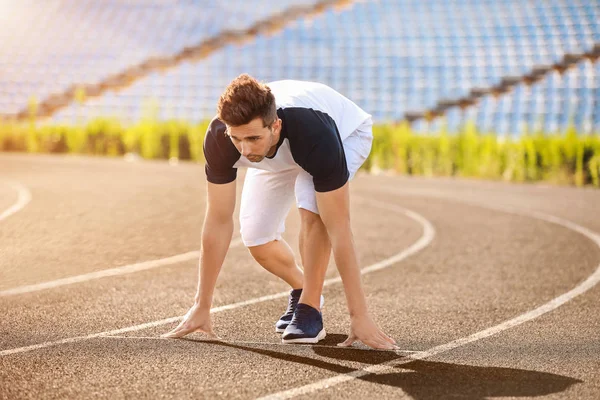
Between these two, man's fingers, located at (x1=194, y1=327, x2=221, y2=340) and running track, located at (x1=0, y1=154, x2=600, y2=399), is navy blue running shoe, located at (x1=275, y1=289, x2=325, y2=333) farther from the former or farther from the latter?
man's fingers, located at (x1=194, y1=327, x2=221, y2=340)

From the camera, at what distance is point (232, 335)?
610 centimetres

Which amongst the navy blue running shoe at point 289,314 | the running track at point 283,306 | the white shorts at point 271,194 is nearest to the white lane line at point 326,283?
the running track at point 283,306

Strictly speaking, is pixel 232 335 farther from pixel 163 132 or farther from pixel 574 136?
pixel 163 132

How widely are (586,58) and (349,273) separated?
26.3 meters

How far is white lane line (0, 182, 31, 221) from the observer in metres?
12.5

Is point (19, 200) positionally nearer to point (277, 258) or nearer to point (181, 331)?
point (277, 258)

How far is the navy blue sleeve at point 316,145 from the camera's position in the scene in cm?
530

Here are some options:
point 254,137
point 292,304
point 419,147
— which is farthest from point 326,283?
point 419,147

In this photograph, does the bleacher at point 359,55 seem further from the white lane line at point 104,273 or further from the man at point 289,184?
the man at point 289,184

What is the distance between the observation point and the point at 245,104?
4977 millimetres

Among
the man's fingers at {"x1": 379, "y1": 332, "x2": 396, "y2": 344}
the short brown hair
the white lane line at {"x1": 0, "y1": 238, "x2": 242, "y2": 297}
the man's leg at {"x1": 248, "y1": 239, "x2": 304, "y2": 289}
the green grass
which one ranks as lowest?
the green grass

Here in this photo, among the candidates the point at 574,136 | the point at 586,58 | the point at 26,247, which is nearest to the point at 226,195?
the point at 26,247

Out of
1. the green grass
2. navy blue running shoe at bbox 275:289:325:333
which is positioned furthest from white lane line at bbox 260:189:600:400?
the green grass

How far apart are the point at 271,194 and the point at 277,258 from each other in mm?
469
